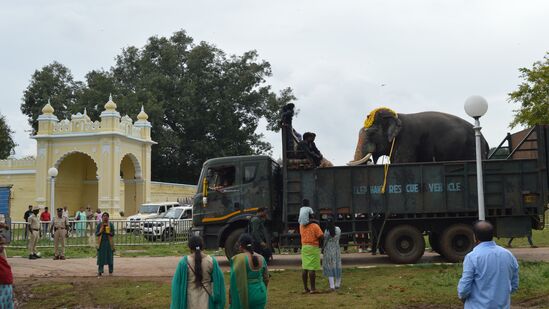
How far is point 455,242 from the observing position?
14078 mm

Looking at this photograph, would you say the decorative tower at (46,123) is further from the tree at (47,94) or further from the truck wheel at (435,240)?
the truck wheel at (435,240)

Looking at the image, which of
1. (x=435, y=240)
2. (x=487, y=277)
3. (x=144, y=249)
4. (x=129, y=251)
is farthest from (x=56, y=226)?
(x=487, y=277)

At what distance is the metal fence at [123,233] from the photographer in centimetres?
2294

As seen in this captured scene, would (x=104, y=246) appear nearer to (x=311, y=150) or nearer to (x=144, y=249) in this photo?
(x=311, y=150)

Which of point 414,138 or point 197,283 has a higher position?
point 414,138

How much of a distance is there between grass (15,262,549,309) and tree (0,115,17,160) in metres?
37.9

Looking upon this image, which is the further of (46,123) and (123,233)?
(46,123)

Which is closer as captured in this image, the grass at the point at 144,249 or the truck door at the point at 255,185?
the truck door at the point at 255,185

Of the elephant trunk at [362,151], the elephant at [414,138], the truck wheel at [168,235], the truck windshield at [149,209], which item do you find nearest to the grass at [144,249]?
the truck wheel at [168,235]

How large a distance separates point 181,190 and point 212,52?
16047 mm

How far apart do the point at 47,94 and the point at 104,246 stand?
46389mm

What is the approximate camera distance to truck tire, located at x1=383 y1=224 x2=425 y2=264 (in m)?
14.0

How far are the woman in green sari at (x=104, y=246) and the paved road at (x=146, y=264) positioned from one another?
0.56 m

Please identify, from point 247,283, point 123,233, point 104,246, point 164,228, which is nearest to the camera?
point 247,283
